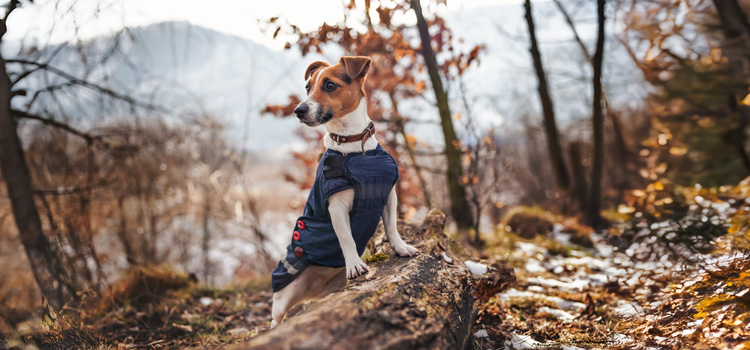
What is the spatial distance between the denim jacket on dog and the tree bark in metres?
6.44

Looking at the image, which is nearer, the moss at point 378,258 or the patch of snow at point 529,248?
the moss at point 378,258

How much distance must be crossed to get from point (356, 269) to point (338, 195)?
528mm

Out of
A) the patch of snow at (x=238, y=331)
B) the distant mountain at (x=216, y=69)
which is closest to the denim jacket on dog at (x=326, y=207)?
the distant mountain at (x=216, y=69)

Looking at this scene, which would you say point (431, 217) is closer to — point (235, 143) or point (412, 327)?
point (412, 327)

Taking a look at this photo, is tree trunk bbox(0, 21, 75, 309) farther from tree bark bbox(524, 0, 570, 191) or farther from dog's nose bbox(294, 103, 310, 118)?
tree bark bbox(524, 0, 570, 191)

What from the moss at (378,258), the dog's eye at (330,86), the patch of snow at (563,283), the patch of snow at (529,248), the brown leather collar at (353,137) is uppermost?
the dog's eye at (330,86)

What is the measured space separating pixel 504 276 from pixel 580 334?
87cm

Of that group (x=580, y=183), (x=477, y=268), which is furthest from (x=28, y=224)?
(x=580, y=183)

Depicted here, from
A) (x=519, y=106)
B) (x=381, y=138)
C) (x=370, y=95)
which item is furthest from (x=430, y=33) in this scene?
(x=519, y=106)

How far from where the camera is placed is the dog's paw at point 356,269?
10.2 feet

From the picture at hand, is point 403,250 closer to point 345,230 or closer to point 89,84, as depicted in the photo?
point 345,230

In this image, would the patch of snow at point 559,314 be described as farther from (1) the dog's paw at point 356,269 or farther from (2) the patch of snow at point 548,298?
(1) the dog's paw at point 356,269

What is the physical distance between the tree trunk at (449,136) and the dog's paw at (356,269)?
368 cm

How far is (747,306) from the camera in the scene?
2828mm
